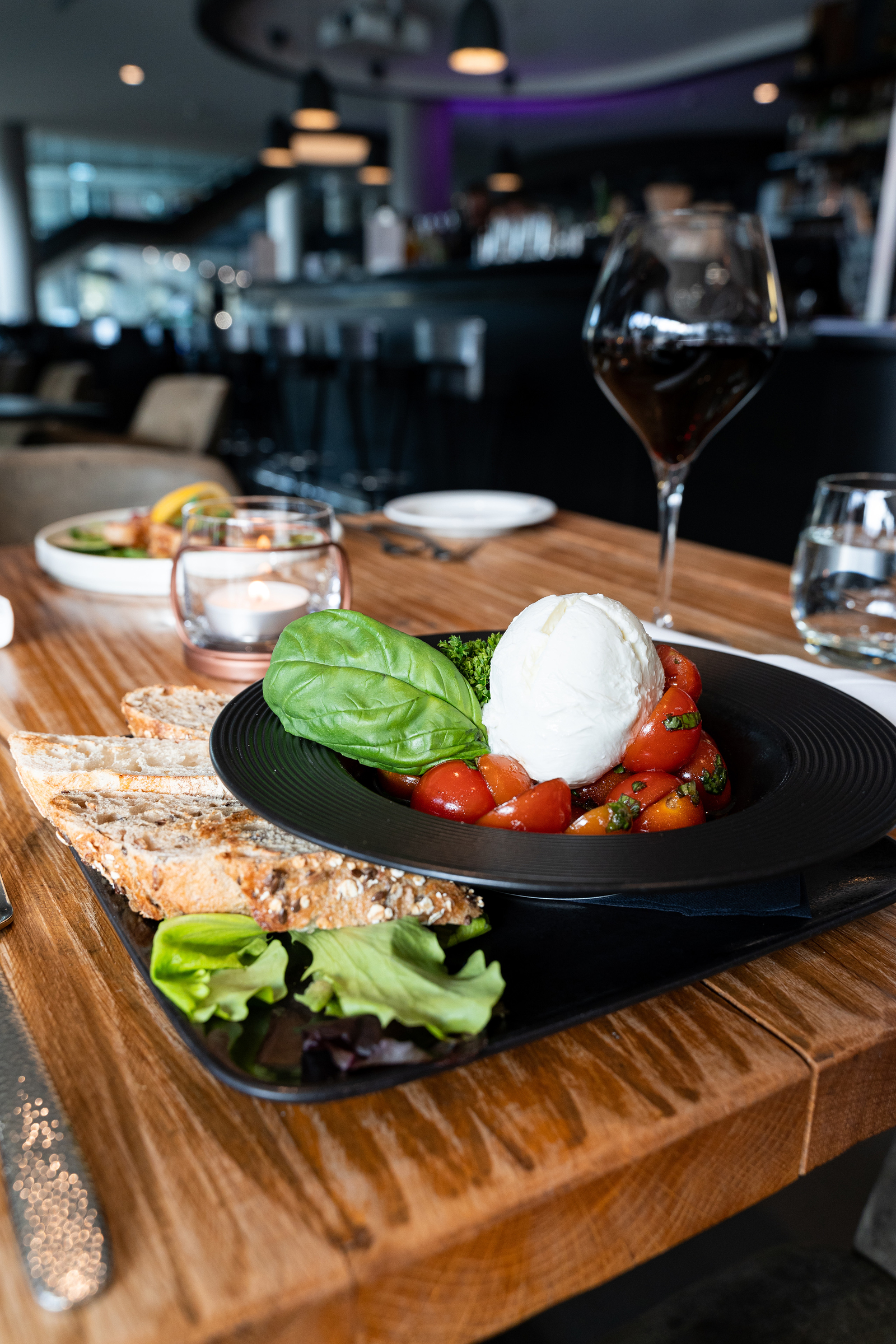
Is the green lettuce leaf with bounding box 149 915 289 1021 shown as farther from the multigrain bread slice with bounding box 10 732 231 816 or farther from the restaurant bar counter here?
the restaurant bar counter

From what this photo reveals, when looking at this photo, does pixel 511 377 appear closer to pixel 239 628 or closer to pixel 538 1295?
pixel 239 628

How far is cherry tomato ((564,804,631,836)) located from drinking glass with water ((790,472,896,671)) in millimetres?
486

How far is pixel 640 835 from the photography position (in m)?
0.41

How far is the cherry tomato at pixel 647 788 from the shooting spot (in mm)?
468

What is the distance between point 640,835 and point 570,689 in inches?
3.6

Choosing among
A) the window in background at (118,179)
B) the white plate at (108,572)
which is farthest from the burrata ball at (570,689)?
the window in background at (118,179)

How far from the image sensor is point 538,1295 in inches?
14.1

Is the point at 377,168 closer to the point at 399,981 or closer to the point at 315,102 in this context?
the point at 315,102

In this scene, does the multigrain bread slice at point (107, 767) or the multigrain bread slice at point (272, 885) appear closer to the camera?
the multigrain bread slice at point (272, 885)

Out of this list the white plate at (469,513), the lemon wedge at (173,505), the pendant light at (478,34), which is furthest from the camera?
the pendant light at (478,34)

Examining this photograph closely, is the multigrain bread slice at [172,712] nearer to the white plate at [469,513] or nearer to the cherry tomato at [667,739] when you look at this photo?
the cherry tomato at [667,739]

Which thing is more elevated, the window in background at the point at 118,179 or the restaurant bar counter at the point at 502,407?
the window in background at the point at 118,179

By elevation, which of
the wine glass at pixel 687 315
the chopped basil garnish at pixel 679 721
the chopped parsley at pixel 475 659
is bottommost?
the chopped parsley at pixel 475 659

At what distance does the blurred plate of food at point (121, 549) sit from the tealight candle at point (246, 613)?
21 cm
